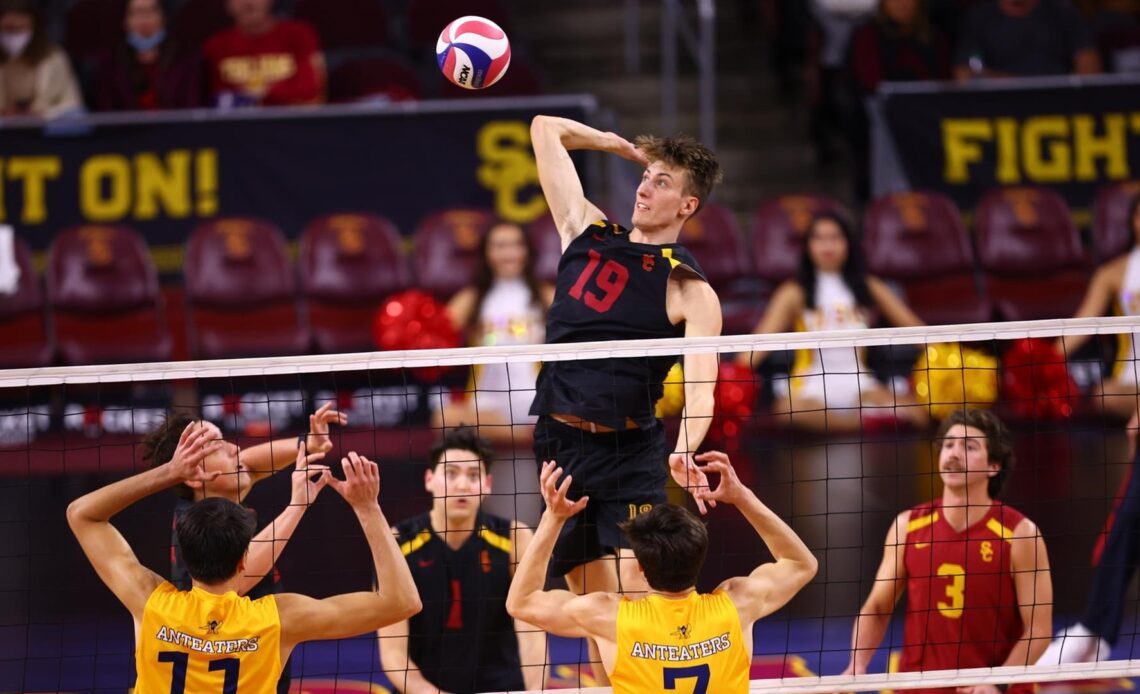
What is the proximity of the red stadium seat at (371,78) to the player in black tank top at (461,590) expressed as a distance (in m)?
6.92

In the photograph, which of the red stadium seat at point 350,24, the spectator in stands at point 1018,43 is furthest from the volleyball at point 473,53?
the spectator in stands at point 1018,43

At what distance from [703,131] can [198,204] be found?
4.50 meters

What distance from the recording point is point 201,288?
11.6m

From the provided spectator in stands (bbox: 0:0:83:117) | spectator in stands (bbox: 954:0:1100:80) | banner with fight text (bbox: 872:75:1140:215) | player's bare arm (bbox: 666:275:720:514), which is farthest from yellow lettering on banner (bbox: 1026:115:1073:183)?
spectator in stands (bbox: 0:0:83:117)

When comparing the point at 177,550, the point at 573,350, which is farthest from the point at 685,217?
the point at 177,550

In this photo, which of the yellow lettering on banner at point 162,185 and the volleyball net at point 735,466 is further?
the yellow lettering on banner at point 162,185

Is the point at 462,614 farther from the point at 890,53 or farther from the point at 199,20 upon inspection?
the point at 199,20

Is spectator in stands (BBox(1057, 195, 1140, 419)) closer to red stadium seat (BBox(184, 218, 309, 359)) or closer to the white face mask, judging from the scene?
red stadium seat (BBox(184, 218, 309, 359))

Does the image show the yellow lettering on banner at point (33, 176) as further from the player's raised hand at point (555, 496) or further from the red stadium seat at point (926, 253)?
the player's raised hand at point (555, 496)

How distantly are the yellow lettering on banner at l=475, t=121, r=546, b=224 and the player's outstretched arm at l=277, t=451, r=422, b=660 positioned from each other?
23.2 ft

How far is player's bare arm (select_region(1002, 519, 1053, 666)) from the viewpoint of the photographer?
621 cm

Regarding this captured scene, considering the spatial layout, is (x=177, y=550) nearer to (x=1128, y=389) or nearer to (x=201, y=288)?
(x=201, y=288)

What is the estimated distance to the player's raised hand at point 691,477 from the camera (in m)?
5.18

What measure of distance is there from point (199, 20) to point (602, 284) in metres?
8.56
